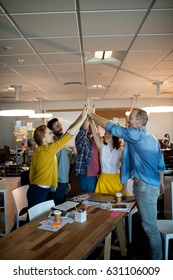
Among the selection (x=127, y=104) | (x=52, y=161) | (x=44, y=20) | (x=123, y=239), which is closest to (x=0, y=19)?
(x=44, y=20)

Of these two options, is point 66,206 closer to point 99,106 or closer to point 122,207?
point 122,207

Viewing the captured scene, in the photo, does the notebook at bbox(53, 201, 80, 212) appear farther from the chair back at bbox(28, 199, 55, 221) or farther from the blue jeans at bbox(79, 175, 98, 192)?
the blue jeans at bbox(79, 175, 98, 192)

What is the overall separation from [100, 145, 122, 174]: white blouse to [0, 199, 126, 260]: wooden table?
798 mm

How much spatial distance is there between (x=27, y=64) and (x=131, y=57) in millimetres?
1569

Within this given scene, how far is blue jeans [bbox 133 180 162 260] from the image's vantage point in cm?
205

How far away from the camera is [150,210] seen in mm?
2051

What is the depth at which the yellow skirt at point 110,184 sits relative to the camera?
2.62 metres

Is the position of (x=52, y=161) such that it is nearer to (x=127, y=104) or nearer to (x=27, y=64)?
(x=27, y=64)

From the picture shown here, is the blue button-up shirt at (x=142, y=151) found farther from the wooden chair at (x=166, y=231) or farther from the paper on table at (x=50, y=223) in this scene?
the paper on table at (x=50, y=223)

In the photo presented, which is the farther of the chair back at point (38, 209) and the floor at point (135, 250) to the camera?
the floor at point (135, 250)

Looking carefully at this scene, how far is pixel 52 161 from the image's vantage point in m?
2.44

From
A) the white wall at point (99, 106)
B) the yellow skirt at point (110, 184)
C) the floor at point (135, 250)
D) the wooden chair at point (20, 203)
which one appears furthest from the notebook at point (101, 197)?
the white wall at point (99, 106)

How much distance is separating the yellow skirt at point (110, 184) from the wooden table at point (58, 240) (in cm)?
74

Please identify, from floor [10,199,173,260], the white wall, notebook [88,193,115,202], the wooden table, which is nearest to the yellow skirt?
notebook [88,193,115,202]
